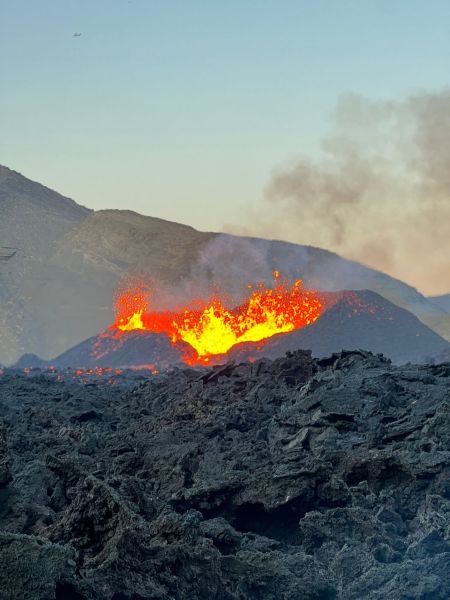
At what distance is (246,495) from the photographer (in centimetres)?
1576

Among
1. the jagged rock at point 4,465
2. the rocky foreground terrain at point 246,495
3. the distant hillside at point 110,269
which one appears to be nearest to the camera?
the rocky foreground terrain at point 246,495

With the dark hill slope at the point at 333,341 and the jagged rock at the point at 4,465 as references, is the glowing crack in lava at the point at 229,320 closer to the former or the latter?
the dark hill slope at the point at 333,341

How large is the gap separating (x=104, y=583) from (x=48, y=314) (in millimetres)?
106949

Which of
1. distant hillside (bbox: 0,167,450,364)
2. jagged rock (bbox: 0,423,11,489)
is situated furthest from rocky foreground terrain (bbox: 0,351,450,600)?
distant hillside (bbox: 0,167,450,364)

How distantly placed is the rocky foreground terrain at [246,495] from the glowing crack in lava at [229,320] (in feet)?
171

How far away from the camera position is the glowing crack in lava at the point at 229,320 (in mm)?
82938

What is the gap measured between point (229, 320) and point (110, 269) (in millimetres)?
36434

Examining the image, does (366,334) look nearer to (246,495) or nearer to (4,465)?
(246,495)

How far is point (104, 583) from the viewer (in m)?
9.62

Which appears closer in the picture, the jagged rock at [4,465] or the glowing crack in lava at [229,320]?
the jagged rock at [4,465]

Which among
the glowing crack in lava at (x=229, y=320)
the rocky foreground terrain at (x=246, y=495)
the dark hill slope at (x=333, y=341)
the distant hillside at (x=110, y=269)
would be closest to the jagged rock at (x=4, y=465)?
the rocky foreground terrain at (x=246, y=495)

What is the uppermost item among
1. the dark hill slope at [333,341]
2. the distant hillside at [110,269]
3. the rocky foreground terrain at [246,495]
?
the distant hillside at [110,269]

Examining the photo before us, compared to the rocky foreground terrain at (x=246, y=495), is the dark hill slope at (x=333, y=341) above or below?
above

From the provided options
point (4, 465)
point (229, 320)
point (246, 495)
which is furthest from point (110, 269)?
point (4, 465)
